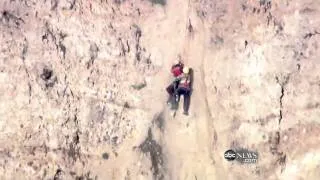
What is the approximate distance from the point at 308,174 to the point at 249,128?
67.5 inches

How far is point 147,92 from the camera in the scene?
16.0 m

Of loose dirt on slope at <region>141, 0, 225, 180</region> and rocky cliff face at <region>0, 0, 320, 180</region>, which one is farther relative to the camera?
loose dirt on slope at <region>141, 0, 225, 180</region>

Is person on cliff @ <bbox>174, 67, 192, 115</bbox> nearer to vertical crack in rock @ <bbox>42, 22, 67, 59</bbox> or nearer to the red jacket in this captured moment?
the red jacket

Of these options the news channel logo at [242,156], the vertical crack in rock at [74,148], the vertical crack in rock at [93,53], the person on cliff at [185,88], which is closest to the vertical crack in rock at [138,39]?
the vertical crack in rock at [93,53]

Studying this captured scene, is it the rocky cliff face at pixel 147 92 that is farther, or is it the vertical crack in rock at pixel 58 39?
the vertical crack in rock at pixel 58 39

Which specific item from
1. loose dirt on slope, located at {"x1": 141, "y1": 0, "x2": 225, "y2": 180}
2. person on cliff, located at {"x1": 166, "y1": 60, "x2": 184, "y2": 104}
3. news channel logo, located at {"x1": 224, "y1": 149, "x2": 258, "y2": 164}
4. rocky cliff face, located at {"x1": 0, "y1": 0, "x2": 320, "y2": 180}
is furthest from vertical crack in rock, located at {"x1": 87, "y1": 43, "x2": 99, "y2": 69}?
news channel logo, located at {"x1": 224, "y1": 149, "x2": 258, "y2": 164}

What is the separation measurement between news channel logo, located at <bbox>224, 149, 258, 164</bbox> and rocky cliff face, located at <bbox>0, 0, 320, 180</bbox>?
119mm

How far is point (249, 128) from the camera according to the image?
50.9 ft

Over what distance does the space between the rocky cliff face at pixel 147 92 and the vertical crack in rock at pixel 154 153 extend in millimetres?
25

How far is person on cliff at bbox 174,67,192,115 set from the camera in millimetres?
15820

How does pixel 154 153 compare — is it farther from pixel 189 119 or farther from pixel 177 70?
pixel 177 70

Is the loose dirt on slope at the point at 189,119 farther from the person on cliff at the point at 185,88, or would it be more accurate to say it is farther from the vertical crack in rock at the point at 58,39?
the vertical crack in rock at the point at 58,39

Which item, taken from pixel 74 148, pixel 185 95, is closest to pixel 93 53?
pixel 74 148

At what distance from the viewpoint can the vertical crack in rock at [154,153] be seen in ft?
51.3
